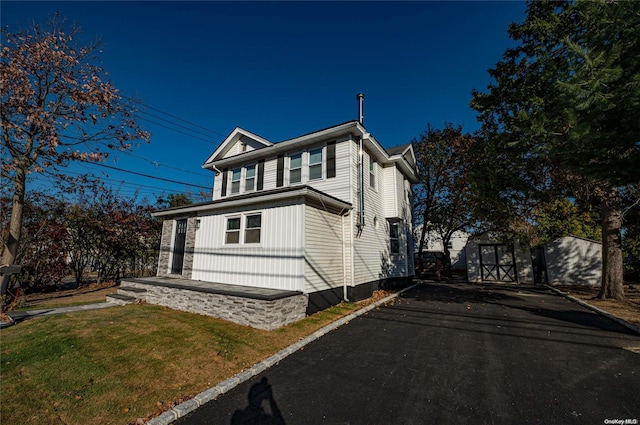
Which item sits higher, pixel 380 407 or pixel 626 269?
pixel 626 269

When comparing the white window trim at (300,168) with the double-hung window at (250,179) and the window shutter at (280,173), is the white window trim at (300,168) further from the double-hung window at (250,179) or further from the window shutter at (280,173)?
the double-hung window at (250,179)

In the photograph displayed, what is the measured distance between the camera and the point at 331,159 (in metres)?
10.7

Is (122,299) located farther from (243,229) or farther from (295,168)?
(295,168)

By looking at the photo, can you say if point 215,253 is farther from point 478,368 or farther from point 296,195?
point 478,368

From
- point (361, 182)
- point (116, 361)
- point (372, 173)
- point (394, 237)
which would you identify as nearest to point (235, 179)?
point (361, 182)

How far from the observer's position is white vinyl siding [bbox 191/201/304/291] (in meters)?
8.04

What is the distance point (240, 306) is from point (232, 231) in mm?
3574

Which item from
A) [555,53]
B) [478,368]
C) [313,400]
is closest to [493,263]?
[555,53]

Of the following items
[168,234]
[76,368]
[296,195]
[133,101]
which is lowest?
[76,368]

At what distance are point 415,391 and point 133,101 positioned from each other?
43.5ft

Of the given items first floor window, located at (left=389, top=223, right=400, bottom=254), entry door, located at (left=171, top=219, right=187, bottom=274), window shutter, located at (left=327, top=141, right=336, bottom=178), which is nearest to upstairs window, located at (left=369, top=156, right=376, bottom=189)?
window shutter, located at (left=327, top=141, right=336, bottom=178)

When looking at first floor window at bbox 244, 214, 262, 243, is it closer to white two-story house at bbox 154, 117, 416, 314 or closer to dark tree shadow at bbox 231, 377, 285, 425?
white two-story house at bbox 154, 117, 416, 314

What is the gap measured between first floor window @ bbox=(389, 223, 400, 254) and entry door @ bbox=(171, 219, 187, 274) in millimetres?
10271

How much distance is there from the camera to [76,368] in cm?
442
